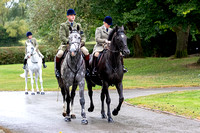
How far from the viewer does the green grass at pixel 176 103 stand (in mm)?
12602

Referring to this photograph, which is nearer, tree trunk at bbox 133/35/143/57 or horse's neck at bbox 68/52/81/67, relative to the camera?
horse's neck at bbox 68/52/81/67

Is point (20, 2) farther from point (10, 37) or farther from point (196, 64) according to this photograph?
point (196, 64)

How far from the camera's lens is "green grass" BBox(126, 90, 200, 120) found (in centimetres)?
1260

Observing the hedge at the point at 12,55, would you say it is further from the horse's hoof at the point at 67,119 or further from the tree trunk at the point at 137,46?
the horse's hoof at the point at 67,119

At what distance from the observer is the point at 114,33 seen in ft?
38.8

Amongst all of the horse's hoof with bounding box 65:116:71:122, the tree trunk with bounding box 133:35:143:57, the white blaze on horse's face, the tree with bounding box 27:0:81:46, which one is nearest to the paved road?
the horse's hoof with bounding box 65:116:71:122

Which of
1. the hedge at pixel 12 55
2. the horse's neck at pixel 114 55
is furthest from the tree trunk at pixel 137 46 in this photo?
the horse's neck at pixel 114 55

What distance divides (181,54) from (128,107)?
98.0 ft

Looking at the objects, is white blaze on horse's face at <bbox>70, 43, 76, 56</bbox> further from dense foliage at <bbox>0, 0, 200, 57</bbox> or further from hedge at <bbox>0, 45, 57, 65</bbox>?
hedge at <bbox>0, 45, 57, 65</bbox>

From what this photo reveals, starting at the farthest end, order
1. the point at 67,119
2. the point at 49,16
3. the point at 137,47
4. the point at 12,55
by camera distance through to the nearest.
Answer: the point at 12,55 < the point at 137,47 < the point at 49,16 < the point at 67,119

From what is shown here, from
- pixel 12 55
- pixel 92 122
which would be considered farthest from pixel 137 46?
pixel 92 122

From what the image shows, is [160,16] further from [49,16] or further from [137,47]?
[137,47]

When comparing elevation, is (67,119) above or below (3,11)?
below

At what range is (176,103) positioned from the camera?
1452 centimetres
